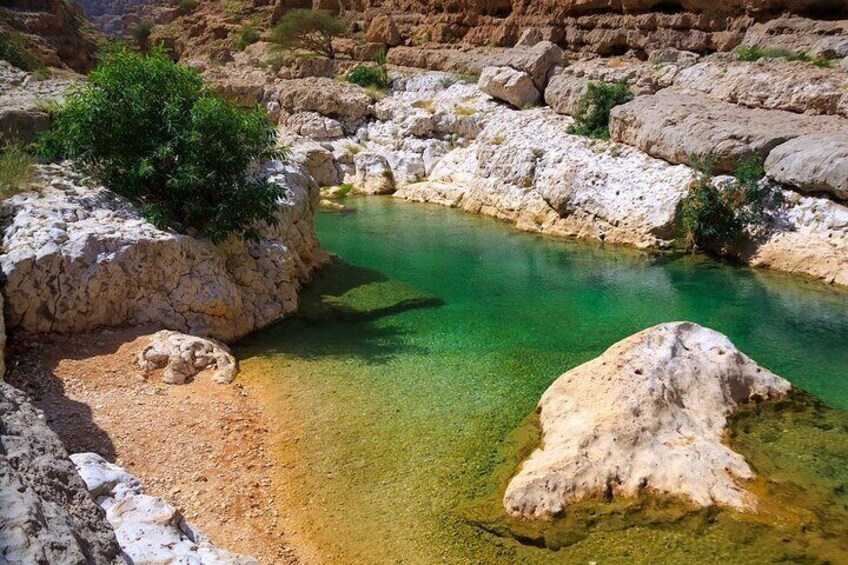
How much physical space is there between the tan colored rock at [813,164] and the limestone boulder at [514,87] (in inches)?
514

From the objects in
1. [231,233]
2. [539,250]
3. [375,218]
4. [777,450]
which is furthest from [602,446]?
[375,218]

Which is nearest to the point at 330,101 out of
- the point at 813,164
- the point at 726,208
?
the point at 726,208

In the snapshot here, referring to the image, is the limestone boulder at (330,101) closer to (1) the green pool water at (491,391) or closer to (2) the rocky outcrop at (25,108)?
(1) the green pool water at (491,391)

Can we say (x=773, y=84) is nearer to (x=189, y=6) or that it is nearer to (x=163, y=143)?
(x=163, y=143)

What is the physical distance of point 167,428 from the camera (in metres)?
9.00

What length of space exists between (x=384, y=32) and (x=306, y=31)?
5490 millimetres

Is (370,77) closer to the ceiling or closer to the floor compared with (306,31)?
closer to the floor

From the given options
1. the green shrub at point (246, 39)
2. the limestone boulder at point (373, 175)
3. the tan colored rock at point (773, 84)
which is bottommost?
the limestone boulder at point (373, 175)

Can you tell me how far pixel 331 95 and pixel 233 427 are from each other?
90.5 feet

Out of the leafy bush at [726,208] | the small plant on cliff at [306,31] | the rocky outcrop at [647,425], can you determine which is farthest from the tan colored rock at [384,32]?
the rocky outcrop at [647,425]

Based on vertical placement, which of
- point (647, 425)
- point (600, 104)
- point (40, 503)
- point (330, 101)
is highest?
point (600, 104)

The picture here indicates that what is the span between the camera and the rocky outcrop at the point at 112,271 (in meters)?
10.4

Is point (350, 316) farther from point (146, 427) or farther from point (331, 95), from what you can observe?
point (331, 95)

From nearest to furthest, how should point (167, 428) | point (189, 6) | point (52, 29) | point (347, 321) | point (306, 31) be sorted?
1. point (167, 428)
2. point (347, 321)
3. point (306, 31)
4. point (52, 29)
5. point (189, 6)
